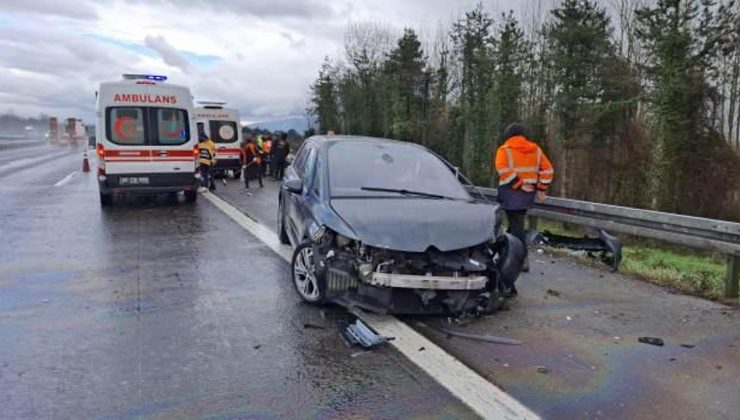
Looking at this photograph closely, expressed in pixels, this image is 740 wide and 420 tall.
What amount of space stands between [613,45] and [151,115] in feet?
102

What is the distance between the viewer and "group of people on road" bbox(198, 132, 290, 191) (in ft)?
54.6

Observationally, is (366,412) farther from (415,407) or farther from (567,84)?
(567,84)

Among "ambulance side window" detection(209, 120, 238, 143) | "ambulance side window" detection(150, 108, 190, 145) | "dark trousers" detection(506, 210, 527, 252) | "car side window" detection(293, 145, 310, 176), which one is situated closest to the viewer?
"dark trousers" detection(506, 210, 527, 252)

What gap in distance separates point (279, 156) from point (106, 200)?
891 cm

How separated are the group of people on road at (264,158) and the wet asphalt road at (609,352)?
519 inches

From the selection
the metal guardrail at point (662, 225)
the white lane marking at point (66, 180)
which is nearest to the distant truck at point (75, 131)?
the white lane marking at point (66, 180)

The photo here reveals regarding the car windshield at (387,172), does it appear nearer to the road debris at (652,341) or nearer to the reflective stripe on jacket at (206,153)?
the road debris at (652,341)

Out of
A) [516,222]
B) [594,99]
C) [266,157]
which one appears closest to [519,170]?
[516,222]

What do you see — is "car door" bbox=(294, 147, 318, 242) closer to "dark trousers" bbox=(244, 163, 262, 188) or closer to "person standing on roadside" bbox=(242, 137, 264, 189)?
"dark trousers" bbox=(244, 163, 262, 188)

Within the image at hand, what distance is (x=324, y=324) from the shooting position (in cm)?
512

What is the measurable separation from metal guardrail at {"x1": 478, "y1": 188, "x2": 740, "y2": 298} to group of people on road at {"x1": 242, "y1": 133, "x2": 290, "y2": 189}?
10639mm

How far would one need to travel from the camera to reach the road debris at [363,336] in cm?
457

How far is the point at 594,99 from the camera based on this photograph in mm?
35344

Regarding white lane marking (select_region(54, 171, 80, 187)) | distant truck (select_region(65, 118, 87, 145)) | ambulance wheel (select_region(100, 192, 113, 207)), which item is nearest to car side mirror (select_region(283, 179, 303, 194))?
ambulance wheel (select_region(100, 192, 113, 207))
